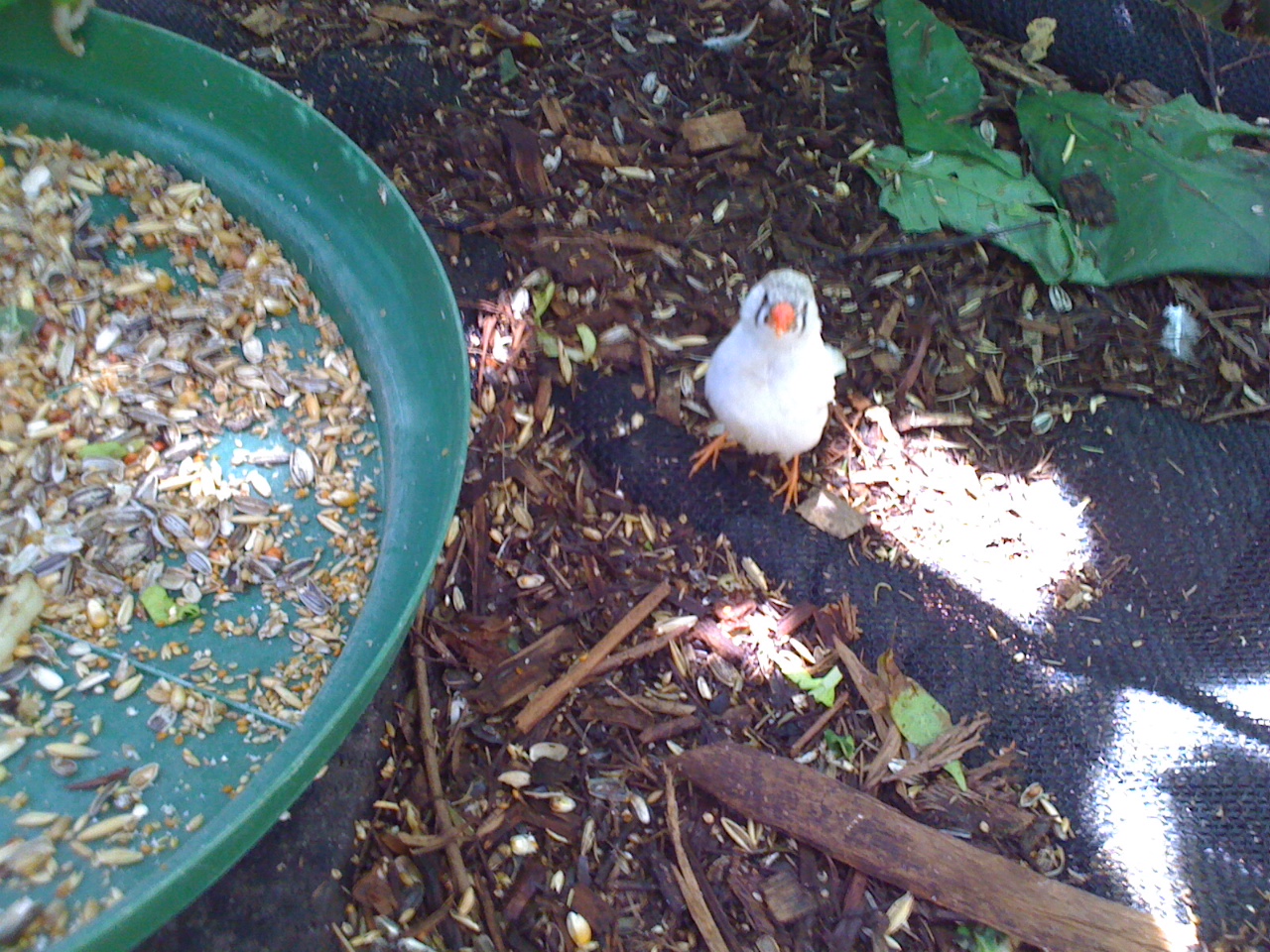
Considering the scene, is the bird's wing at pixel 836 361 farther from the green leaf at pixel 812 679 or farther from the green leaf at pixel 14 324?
the green leaf at pixel 14 324

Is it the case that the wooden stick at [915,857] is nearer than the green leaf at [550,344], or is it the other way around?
the wooden stick at [915,857]

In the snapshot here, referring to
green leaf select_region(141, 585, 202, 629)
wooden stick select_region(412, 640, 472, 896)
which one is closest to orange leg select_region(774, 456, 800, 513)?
wooden stick select_region(412, 640, 472, 896)

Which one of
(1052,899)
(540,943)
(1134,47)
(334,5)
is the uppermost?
(1134,47)

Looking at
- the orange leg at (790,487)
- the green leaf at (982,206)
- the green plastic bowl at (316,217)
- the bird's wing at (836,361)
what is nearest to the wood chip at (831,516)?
the orange leg at (790,487)

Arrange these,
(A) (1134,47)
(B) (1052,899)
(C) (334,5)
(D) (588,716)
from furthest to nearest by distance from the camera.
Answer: (A) (1134,47) → (C) (334,5) → (D) (588,716) → (B) (1052,899)

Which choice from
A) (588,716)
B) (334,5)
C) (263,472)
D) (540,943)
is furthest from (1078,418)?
(334,5)

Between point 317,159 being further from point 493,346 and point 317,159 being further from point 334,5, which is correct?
point 334,5
